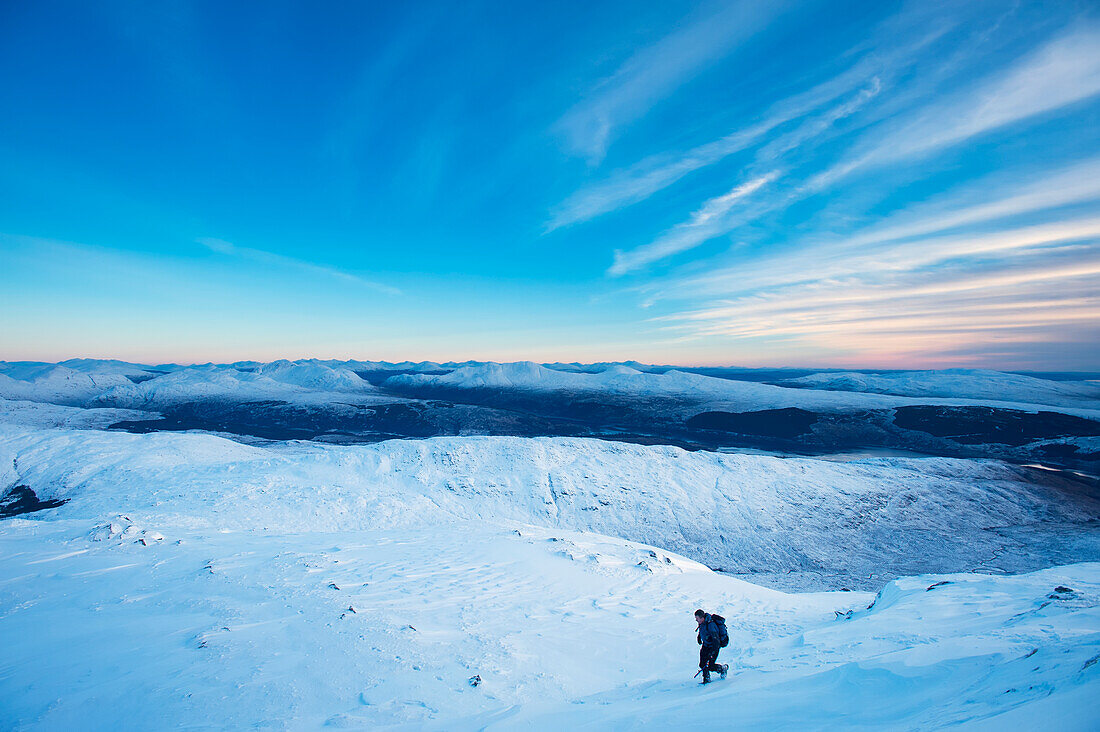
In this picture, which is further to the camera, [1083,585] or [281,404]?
[281,404]

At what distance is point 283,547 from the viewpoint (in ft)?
56.0

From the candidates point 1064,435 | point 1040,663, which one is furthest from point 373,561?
point 1064,435

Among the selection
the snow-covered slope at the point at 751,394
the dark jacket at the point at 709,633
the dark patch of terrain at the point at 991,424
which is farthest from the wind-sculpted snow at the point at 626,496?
the snow-covered slope at the point at 751,394

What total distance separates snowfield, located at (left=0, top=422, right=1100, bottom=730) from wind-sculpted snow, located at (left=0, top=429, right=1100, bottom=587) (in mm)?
369

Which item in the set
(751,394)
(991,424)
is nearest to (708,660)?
(991,424)

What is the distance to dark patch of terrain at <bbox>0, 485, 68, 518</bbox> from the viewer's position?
3009 centimetres

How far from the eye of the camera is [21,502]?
106 ft

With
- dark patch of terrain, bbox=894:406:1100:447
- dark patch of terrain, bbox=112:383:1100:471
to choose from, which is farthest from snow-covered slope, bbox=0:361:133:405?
dark patch of terrain, bbox=894:406:1100:447

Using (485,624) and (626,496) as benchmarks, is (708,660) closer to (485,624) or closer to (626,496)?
(485,624)

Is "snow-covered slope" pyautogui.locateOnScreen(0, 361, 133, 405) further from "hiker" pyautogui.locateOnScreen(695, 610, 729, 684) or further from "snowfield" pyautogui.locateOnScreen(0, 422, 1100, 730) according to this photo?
"hiker" pyautogui.locateOnScreen(695, 610, 729, 684)

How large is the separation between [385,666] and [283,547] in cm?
1181

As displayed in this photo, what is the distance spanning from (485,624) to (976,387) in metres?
197

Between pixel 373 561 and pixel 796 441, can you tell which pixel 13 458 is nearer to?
pixel 373 561

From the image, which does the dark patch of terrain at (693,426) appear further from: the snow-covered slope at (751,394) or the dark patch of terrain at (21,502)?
the dark patch of terrain at (21,502)
